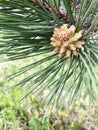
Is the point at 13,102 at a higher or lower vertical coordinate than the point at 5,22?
lower

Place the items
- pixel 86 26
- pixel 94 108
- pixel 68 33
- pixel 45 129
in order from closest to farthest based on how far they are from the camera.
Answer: pixel 68 33 < pixel 86 26 < pixel 45 129 < pixel 94 108

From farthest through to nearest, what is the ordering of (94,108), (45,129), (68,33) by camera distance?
(94,108), (45,129), (68,33)

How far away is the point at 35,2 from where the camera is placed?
823mm

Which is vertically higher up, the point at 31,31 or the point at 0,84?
the point at 31,31

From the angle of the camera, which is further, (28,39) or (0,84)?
(0,84)

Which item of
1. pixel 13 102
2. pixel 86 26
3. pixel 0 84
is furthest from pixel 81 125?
pixel 86 26

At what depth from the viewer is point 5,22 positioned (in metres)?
0.77

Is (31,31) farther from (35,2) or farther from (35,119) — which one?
(35,119)

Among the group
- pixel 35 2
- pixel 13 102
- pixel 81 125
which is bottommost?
pixel 81 125

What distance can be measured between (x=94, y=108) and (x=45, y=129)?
0.38m

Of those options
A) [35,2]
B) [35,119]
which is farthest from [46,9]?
[35,119]

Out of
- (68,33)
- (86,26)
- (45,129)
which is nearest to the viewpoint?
(68,33)

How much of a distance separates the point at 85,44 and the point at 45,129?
1.33 metres

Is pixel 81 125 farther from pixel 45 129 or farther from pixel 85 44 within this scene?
pixel 85 44
